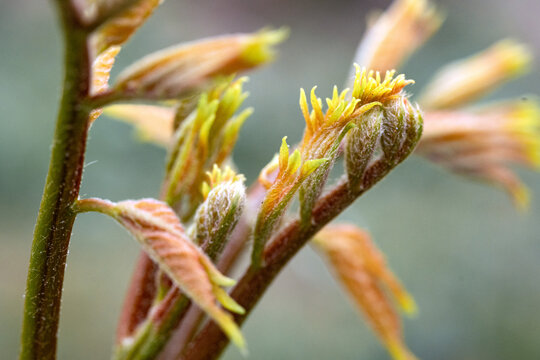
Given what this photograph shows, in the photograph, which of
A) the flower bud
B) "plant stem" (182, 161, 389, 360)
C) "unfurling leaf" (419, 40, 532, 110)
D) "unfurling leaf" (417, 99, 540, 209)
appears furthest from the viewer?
"unfurling leaf" (419, 40, 532, 110)

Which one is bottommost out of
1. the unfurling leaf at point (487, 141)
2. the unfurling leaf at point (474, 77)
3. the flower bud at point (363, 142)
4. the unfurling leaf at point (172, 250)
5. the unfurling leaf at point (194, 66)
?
the unfurling leaf at point (172, 250)

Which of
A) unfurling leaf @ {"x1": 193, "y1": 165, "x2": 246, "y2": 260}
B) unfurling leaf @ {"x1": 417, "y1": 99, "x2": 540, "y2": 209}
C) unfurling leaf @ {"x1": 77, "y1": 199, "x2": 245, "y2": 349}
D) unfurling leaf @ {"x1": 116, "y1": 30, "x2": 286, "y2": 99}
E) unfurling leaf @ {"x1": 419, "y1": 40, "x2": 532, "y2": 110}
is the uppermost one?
unfurling leaf @ {"x1": 419, "y1": 40, "x2": 532, "y2": 110}

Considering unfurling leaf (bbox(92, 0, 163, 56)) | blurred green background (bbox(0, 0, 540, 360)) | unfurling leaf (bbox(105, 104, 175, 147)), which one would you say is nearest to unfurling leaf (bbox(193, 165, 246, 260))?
unfurling leaf (bbox(92, 0, 163, 56))

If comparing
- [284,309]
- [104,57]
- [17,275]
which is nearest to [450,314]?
[284,309]

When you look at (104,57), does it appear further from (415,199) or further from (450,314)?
(415,199)

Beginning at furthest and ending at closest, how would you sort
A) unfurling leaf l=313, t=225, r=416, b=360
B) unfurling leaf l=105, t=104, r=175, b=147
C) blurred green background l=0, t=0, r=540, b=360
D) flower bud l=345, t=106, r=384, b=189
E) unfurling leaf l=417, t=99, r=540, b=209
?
1. blurred green background l=0, t=0, r=540, b=360
2. unfurling leaf l=105, t=104, r=175, b=147
3. unfurling leaf l=417, t=99, r=540, b=209
4. unfurling leaf l=313, t=225, r=416, b=360
5. flower bud l=345, t=106, r=384, b=189

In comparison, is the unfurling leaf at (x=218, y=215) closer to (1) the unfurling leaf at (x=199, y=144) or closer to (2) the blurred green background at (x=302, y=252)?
(1) the unfurling leaf at (x=199, y=144)

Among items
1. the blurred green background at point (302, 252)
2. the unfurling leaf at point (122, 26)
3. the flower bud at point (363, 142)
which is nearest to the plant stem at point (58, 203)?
the unfurling leaf at point (122, 26)

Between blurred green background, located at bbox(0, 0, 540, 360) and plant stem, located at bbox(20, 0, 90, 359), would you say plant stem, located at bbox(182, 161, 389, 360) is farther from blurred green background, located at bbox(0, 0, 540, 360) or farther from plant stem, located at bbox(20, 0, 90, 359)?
blurred green background, located at bbox(0, 0, 540, 360)
